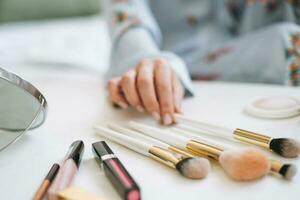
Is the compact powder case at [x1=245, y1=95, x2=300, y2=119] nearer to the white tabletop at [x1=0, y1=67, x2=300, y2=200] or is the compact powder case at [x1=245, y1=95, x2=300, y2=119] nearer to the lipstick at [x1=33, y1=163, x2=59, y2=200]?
the white tabletop at [x1=0, y1=67, x2=300, y2=200]

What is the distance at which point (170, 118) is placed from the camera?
0.31 meters

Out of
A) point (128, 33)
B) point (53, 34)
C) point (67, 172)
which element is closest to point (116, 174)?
point (67, 172)

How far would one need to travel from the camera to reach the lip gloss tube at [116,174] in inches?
7.5

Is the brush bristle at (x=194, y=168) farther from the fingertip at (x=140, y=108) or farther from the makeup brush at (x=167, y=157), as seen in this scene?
the fingertip at (x=140, y=108)

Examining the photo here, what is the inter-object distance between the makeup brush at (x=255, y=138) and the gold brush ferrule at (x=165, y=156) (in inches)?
2.0

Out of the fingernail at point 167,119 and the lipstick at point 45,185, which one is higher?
the lipstick at point 45,185

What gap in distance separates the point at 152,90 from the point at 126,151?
0.08 metres

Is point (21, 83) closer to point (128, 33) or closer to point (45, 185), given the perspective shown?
point (45, 185)

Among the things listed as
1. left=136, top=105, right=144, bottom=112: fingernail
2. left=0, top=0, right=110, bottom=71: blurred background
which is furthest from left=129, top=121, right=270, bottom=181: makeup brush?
left=0, top=0, right=110, bottom=71: blurred background

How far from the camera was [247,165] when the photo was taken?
0.20 m

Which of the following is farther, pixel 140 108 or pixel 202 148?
pixel 140 108

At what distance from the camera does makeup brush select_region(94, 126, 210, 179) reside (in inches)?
8.4

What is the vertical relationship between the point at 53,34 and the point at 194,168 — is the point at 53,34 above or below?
above

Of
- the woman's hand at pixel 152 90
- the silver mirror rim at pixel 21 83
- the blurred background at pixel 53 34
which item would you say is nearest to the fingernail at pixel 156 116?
the woman's hand at pixel 152 90
